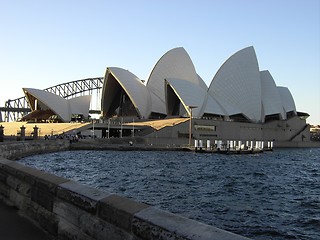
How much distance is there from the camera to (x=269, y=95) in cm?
9206

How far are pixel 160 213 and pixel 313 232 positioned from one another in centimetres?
790

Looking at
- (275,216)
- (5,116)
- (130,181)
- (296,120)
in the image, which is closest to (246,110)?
(296,120)

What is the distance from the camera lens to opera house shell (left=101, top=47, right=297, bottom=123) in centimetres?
7894

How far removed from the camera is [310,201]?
13.9 meters

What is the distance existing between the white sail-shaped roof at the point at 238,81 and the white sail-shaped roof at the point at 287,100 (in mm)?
22592

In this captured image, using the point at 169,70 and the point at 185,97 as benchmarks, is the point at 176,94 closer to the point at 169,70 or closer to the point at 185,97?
the point at 185,97

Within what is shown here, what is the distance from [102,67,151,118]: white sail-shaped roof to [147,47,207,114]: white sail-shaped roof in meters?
3.31

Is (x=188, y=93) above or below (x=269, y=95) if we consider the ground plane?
below

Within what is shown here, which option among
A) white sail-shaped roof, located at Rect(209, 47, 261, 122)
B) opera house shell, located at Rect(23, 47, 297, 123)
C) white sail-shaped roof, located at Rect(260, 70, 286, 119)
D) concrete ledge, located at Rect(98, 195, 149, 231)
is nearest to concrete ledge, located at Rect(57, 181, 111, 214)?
concrete ledge, located at Rect(98, 195, 149, 231)

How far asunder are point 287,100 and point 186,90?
140 feet

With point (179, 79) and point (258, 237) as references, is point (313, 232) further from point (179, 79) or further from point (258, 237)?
point (179, 79)

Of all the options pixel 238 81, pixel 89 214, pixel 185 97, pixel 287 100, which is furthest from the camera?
pixel 287 100

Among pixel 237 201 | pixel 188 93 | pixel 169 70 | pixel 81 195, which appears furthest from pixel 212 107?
pixel 81 195

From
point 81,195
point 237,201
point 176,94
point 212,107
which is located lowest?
point 237,201
